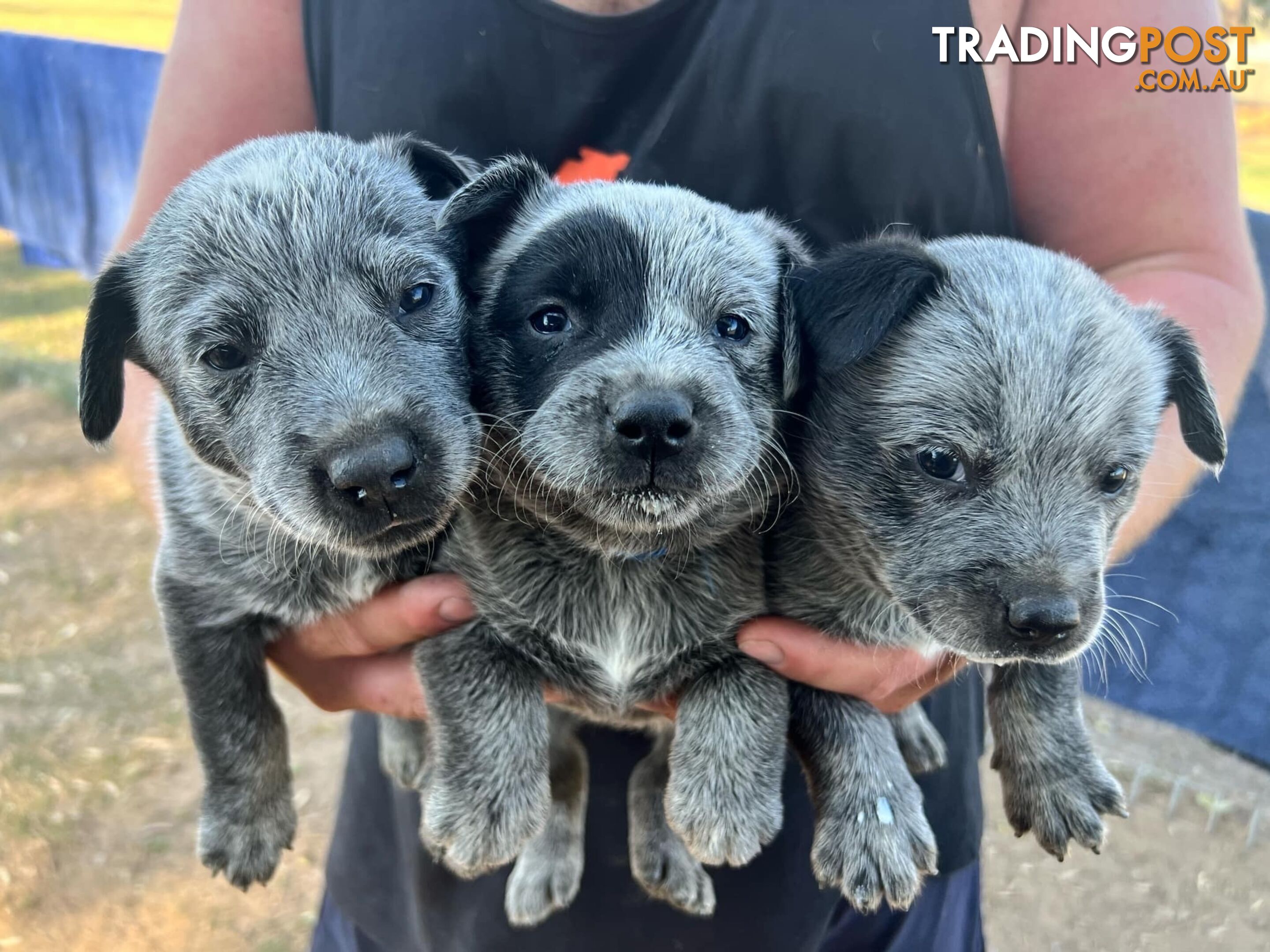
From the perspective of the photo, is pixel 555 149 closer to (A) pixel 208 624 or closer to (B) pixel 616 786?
(A) pixel 208 624

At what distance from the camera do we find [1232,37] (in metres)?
3.05

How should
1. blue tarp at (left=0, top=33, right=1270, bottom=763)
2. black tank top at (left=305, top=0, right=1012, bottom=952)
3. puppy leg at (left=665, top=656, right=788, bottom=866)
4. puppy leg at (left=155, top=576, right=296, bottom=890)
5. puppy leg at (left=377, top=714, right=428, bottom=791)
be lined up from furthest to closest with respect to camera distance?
1. blue tarp at (left=0, top=33, right=1270, bottom=763)
2. puppy leg at (left=377, top=714, right=428, bottom=791)
3. puppy leg at (left=155, top=576, right=296, bottom=890)
4. black tank top at (left=305, top=0, right=1012, bottom=952)
5. puppy leg at (left=665, top=656, right=788, bottom=866)

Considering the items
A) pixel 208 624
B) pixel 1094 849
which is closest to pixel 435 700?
pixel 208 624

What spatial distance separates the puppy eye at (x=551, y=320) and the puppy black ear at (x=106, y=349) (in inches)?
38.4

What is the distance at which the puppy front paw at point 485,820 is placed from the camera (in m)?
2.19

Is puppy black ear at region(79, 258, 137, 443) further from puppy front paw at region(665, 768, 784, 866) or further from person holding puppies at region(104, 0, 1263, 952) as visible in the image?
puppy front paw at region(665, 768, 784, 866)

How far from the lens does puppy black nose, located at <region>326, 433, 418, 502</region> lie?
6.13 feet

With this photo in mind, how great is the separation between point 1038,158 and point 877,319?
3.53 feet

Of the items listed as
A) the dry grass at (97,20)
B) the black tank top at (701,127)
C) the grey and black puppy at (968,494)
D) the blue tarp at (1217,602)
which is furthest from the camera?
the dry grass at (97,20)

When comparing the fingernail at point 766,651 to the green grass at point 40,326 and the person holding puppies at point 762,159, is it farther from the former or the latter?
the green grass at point 40,326

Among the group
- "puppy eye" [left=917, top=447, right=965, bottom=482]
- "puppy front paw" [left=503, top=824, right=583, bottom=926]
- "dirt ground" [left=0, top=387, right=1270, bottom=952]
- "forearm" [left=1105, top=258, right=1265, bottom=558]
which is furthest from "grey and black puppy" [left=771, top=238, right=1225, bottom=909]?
"dirt ground" [left=0, top=387, right=1270, bottom=952]

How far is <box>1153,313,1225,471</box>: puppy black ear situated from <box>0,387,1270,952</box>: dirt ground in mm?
3930

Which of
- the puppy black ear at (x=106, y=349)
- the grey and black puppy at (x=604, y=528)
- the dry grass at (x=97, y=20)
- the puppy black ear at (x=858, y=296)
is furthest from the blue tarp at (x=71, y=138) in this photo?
the puppy black ear at (x=858, y=296)

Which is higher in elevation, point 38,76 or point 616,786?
point 616,786
